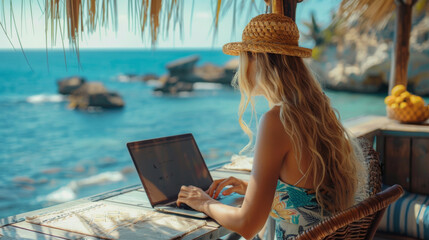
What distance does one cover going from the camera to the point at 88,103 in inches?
949

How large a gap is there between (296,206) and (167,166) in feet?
1.59

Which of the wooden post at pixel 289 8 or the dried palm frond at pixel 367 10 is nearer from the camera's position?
the wooden post at pixel 289 8

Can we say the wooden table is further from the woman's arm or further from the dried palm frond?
the dried palm frond

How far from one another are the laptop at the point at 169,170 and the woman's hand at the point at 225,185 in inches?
0.9

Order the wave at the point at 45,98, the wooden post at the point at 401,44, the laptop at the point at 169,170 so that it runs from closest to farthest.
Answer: the laptop at the point at 169,170
the wooden post at the point at 401,44
the wave at the point at 45,98

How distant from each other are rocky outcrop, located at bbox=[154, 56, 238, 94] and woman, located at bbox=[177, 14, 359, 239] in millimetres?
30135

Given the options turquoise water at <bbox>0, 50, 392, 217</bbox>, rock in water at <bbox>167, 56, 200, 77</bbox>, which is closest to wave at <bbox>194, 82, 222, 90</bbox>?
turquoise water at <bbox>0, 50, 392, 217</bbox>

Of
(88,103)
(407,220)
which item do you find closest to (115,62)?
(88,103)

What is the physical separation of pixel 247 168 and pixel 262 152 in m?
0.82

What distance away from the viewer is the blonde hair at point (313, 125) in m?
1.27

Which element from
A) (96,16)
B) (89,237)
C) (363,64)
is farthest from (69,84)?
(89,237)

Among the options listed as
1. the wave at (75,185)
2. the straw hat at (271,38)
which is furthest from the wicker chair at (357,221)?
the wave at (75,185)

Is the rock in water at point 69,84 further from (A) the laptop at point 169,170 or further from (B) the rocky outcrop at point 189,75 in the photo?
(A) the laptop at point 169,170

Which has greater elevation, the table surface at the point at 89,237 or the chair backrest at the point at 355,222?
the chair backrest at the point at 355,222
